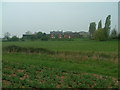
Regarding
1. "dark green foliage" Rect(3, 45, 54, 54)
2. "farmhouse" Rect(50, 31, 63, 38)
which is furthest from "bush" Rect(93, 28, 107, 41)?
"dark green foliage" Rect(3, 45, 54, 54)

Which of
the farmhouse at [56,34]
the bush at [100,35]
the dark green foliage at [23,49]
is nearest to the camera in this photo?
the dark green foliage at [23,49]

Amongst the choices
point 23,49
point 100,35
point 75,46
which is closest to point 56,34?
point 100,35

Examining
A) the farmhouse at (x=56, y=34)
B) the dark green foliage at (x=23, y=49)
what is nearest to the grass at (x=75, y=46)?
the dark green foliage at (x=23, y=49)

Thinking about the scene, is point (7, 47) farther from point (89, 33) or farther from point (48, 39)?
point (89, 33)

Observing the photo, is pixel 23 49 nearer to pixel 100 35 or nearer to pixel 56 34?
pixel 56 34

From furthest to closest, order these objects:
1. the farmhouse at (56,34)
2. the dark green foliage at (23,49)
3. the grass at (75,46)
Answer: the farmhouse at (56,34) < the grass at (75,46) < the dark green foliage at (23,49)

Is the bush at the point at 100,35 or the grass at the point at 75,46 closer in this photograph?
the grass at the point at 75,46

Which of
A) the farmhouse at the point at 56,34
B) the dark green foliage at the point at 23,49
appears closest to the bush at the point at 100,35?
the farmhouse at the point at 56,34

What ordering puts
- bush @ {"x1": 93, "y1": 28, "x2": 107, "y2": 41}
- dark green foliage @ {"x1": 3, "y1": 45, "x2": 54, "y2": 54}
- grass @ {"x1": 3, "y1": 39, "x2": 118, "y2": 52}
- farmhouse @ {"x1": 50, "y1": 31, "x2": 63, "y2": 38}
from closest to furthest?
dark green foliage @ {"x1": 3, "y1": 45, "x2": 54, "y2": 54} → grass @ {"x1": 3, "y1": 39, "x2": 118, "y2": 52} → bush @ {"x1": 93, "y1": 28, "x2": 107, "y2": 41} → farmhouse @ {"x1": 50, "y1": 31, "x2": 63, "y2": 38}

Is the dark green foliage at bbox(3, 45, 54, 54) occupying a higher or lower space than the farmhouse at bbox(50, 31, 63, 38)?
lower

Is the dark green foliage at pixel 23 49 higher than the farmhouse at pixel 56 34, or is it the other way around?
the farmhouse at pixel 56 34

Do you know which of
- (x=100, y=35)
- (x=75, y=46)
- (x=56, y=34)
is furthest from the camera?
(x=56, y=34)

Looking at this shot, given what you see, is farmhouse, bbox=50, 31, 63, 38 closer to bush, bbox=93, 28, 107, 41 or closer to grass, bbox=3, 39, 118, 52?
bush, bbox=93, 28, 107, 41

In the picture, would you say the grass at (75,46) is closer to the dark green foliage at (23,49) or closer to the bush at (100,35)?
the dark green foliage at (23,49)
